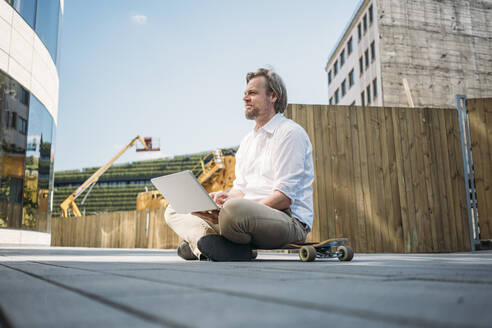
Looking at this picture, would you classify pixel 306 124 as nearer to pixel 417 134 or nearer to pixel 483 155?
pixel 417 134

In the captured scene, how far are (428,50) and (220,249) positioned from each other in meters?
25.0

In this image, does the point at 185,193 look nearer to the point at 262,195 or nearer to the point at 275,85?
the point at 262,195

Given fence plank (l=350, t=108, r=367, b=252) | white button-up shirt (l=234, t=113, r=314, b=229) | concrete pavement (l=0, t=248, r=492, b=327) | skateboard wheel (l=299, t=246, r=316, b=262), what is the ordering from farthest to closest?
fence plank (l=350, t=108, r=367, b=252), white button-up shirt (l=234, t=113, r=314, b=229), skateboard wheel (l=299, t=246, r=316, b=262), concrete pavement (l=0, t=248, r=492, b=327)

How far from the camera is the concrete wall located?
78.3 feet

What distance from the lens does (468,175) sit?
6.16m

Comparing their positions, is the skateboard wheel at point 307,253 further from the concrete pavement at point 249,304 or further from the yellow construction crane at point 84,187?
the yellow construction crane at point 84,187

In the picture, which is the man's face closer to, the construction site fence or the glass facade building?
the construction site fence

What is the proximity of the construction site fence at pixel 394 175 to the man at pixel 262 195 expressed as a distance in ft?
8.35

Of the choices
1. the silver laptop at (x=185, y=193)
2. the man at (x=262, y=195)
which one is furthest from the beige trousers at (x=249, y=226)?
the silver laptop at (x=185, y=193)

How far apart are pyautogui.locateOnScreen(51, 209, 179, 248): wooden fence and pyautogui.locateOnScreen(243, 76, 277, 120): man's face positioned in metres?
9.10

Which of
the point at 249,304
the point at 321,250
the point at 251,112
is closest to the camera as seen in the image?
the point at 249,304

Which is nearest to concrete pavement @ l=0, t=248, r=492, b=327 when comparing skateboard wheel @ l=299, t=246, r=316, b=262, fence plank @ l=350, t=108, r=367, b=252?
skateboard wheel @ l=299, t=246, r=316, b=262

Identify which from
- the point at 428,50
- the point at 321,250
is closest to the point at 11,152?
the point at 321,250

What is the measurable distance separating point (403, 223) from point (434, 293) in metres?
5.15
